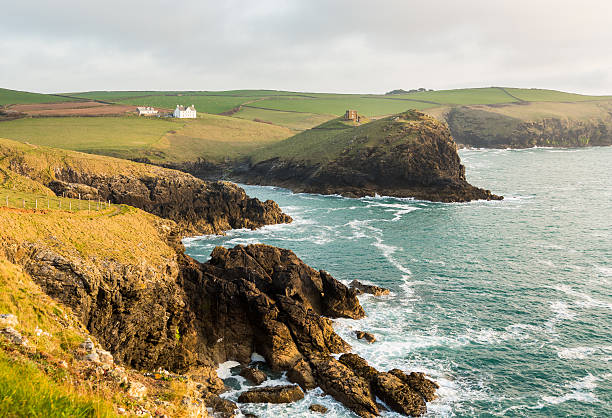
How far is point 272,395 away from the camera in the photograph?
102 ft

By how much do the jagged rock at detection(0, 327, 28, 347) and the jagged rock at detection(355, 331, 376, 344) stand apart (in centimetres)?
2919

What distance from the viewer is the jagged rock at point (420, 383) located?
104 ft

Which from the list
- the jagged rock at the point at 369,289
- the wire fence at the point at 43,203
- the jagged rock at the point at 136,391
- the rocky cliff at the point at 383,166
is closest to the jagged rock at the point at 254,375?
the jagged rock at the point at 136,391

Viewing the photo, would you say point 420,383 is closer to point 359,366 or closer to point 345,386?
point 359,366

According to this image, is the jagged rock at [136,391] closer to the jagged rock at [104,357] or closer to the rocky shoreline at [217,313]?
the jagged rock at [104,357]

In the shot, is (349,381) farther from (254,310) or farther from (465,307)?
(465,307)

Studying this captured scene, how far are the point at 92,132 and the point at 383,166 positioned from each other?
101 meters

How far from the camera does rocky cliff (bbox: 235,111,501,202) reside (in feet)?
373

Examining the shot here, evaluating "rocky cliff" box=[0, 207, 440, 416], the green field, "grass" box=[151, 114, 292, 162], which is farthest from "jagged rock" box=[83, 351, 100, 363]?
"grass" box=[151, 114, 292, 162]

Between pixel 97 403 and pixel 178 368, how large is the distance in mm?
23530

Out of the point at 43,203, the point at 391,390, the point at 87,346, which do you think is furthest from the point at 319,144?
the point at 87,346

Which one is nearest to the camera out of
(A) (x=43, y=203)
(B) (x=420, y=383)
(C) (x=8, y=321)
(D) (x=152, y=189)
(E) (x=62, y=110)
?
(C) (x=8, y=321)

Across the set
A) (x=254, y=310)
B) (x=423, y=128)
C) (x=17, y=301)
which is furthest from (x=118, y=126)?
(x=17, y=301)

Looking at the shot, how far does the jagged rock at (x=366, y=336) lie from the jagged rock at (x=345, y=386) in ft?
20.0
